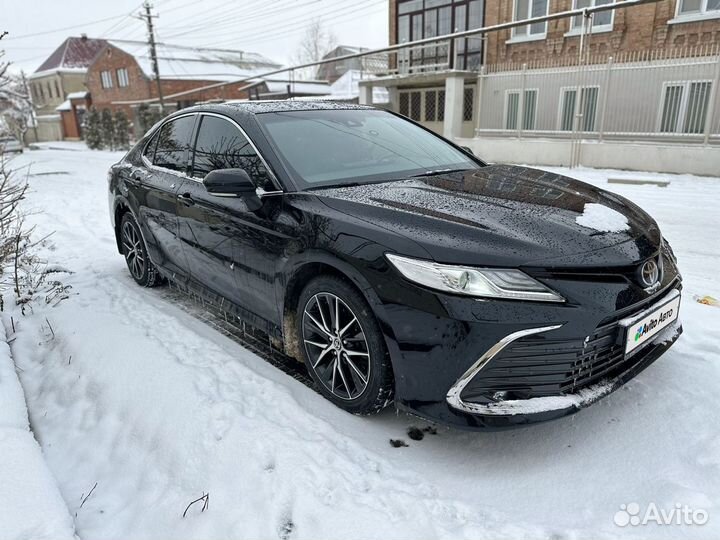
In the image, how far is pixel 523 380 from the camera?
2.18 meters

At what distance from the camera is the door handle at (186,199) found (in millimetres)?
3699

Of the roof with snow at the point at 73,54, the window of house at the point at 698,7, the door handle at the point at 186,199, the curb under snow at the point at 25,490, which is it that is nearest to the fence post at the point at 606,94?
the window of house at the point at 698,7

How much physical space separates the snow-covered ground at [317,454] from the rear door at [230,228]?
453 mm

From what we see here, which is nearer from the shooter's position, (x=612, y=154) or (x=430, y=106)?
(x=612, y=154)

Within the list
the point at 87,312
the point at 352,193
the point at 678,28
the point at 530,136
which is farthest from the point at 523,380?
the point at 678,28

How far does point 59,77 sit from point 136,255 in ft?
197

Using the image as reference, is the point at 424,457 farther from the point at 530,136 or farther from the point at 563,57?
the point at 563,57

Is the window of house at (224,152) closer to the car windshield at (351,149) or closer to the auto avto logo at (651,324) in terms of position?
the car windshield at (351,149)

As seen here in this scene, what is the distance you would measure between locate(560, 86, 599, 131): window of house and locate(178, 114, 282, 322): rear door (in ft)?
36.0

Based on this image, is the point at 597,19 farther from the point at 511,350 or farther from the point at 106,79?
the point at 106,79

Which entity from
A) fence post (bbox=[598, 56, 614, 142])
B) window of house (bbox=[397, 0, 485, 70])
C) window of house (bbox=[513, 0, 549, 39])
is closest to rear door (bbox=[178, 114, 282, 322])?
fence post (bbox=[598, 56, 614, 142])

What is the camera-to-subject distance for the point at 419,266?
7.42ft

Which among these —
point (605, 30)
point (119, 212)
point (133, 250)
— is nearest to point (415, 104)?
point (605, 30)

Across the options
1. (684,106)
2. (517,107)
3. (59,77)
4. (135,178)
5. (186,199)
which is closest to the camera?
(186,199)
